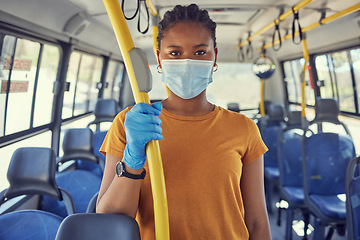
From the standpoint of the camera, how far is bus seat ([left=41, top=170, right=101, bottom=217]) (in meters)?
2.46

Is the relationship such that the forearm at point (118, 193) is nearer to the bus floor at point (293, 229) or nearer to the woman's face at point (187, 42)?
the woman's face at point (187, 42)

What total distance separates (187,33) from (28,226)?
53.6 inches

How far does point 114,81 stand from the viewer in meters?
6.56

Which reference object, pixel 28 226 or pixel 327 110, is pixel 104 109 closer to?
pixel 28 226

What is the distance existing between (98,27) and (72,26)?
0.71 metres

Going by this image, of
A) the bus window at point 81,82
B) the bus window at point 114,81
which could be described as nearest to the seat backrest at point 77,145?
the bus window at point 81,82

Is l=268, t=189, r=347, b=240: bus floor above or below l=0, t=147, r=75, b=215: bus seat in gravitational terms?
below

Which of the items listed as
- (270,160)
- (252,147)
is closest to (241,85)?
(270,160)

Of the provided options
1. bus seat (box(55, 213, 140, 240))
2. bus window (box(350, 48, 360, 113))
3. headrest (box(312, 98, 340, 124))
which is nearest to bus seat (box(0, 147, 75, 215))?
bus seat (box(55, 213, 140, 240))

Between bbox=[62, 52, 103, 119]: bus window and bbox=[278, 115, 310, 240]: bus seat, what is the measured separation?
2.96m

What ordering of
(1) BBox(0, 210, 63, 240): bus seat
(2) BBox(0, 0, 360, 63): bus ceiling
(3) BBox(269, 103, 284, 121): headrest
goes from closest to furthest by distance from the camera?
(1) BBox(0, 210, 63, 240): bus seat → (2) BBox(0, 0, 360, 63): bus ceiling → (3) BBox(269, 103, 284, 121): headrest

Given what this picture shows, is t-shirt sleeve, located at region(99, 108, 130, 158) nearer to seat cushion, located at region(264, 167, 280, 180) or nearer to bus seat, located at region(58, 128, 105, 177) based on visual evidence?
bus seat, located at region(58, 128, 105, 177)

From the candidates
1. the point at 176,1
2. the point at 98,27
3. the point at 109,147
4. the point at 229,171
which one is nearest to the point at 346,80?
the point at 176,1

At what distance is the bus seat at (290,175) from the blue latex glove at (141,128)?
2.70 metres
